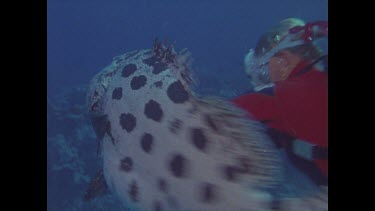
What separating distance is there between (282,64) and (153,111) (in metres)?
0.93

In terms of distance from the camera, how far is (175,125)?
2.46 m

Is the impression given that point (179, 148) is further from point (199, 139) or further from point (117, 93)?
point (117, 93)

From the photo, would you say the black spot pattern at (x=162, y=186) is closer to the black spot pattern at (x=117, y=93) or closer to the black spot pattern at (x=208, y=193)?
the black spot pattern at (x=208, y=193)

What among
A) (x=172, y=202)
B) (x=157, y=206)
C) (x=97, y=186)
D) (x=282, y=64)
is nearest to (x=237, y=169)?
(x=172, y=202)

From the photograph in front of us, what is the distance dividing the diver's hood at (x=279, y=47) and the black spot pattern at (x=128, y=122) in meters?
0.91

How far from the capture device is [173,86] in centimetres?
265

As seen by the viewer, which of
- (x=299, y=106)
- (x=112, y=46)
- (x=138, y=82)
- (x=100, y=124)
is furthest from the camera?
(x=112, y=46)

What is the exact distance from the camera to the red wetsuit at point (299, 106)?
2193 millimetres

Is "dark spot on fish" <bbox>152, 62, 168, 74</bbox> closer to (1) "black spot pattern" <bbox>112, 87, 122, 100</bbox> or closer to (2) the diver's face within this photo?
(1) "black spot pattern" <bbox>112, 87, 122, 100</bbox>

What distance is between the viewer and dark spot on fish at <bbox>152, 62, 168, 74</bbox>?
9.45ft

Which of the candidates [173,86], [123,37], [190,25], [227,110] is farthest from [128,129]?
[190,25]
